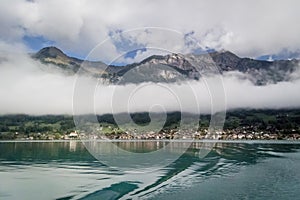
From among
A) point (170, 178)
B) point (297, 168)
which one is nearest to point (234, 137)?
point (297, 168)

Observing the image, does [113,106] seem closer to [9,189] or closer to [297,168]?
[9,189]

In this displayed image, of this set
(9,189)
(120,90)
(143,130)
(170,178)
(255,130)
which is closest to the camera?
(9,189)

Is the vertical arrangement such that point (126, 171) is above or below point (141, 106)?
below

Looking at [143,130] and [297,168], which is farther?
[143,130]

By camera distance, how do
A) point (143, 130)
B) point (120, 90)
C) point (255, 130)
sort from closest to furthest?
point (120, 90), point (143, 130), point (255, 130)

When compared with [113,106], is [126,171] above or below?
below

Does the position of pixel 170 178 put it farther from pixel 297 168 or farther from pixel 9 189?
pixel 297 168

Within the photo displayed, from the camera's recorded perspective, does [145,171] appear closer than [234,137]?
Yes

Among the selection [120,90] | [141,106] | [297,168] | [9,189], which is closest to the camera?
[9,189]

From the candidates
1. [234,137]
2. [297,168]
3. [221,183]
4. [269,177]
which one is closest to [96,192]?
[221,183]
